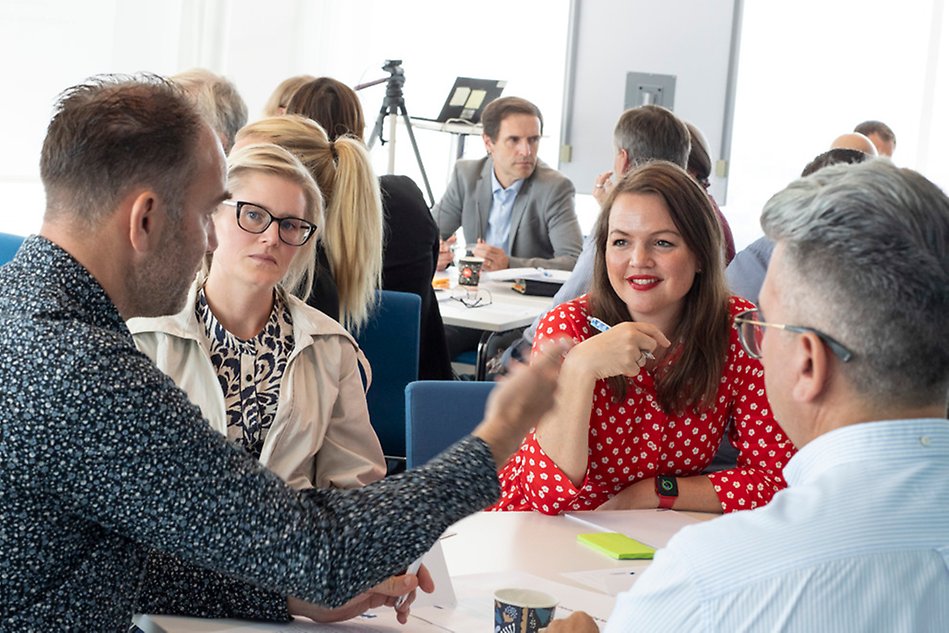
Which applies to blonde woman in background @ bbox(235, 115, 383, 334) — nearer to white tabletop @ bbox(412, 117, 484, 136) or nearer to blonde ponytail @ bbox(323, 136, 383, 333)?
blonde ponytail @ bbox(323, 136, 383, 333)

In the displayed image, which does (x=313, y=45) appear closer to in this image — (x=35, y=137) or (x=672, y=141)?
(x=35, y=137)

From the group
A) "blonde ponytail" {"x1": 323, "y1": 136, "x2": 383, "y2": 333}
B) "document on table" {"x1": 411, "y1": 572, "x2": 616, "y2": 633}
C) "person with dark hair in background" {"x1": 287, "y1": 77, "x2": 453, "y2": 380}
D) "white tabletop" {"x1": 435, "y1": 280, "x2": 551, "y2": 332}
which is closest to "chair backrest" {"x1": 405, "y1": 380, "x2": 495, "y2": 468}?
"document on table" {"x1": 411, "y1": 572, "x2": 616, "y2": 633}

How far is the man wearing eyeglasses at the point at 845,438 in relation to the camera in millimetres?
1064

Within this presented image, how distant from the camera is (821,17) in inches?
329

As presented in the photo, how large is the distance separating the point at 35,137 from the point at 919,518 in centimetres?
571

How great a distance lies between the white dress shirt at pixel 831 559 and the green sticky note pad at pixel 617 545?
2.87 ft

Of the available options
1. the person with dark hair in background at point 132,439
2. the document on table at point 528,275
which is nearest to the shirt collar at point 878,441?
the person with dark hair in background at point 132,439

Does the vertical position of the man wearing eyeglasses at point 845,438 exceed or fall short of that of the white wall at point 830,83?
it falls short

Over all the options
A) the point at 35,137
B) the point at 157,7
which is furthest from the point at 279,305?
the point at 157,7

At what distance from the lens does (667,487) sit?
2.33 m

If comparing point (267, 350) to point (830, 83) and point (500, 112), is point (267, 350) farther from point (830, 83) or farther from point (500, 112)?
point (830, 83)

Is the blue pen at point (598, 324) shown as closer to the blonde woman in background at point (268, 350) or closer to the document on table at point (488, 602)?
the blonde woman in background at point (268, 350)

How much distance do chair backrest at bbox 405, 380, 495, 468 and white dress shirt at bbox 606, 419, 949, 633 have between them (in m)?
1.33

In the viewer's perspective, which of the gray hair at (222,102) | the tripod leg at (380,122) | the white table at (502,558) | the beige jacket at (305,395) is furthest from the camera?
the tripod leg at (380,122)
